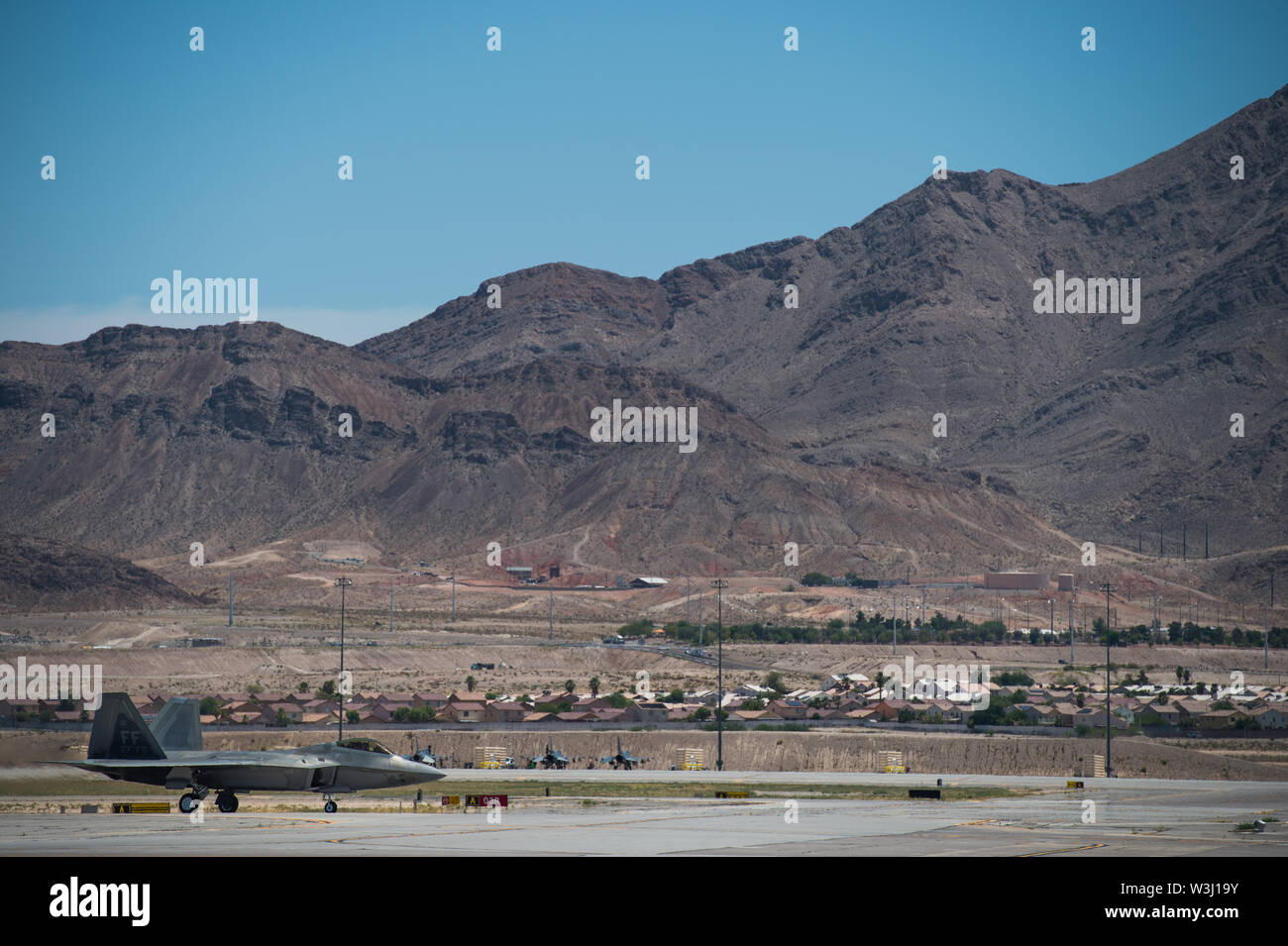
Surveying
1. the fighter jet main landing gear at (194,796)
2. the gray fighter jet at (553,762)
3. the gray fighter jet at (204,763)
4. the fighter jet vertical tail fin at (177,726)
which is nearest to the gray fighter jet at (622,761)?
the gray fighter jet at (553,762)

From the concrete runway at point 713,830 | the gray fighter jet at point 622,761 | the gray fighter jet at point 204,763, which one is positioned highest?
the gray fighter jet at point 204,763

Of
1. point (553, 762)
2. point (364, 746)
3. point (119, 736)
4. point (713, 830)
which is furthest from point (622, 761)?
point (119, 736)

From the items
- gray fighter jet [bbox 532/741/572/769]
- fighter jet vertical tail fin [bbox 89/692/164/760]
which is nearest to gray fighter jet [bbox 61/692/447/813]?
fighter jet vertical tail fin [bbox 89/692/164/760]

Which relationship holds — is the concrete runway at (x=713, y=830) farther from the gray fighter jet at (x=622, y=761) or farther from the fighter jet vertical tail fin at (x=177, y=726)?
the gray fighter jet at (x=622, y=761)

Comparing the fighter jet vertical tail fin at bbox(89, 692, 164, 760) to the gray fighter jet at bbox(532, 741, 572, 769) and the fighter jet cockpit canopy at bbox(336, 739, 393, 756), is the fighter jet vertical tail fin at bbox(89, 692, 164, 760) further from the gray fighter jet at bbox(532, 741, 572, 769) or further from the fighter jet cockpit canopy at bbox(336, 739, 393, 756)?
the gray fighter jet at bbox(532, 741, 572, 769)

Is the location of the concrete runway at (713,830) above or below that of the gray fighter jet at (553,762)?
above
